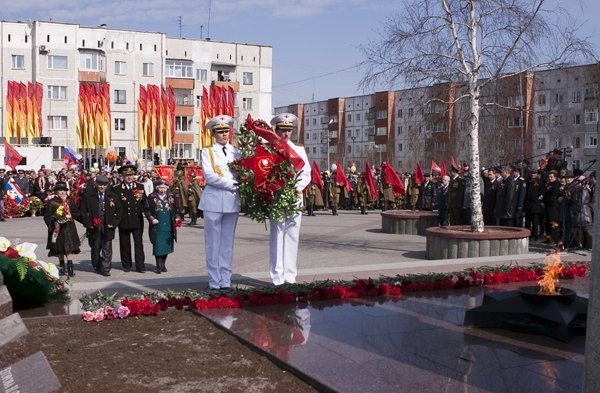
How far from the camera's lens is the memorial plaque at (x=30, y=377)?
165 inches

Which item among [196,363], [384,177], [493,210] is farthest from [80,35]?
[196,363]

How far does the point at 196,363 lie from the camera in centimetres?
550

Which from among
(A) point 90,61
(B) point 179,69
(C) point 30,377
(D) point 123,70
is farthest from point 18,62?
(C) point 30,377

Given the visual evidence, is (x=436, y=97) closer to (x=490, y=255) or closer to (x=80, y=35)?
(x=490, y=255)

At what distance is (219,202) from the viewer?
8.11 meters

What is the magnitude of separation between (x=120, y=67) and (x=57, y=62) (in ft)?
17.0

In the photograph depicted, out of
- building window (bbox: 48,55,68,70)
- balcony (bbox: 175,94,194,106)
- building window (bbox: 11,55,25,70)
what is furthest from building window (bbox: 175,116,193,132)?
building window (bbox: 11,55,25,70)

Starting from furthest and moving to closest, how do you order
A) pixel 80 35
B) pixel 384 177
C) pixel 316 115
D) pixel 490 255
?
pixel 316 115 < pixel 80 35 < pixel 384 177 < pixel 490 255

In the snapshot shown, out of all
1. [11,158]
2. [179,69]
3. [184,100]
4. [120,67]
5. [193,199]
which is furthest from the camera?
[184,100]

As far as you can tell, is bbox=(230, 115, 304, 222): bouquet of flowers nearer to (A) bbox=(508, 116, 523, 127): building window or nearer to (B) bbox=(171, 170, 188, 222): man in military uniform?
(B) bbox=(171, 170, 188, 222): man in military uniform

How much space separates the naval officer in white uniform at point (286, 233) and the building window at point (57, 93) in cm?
5242

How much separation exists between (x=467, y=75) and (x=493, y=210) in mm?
4509

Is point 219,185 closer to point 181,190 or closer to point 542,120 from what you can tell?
point 542,120

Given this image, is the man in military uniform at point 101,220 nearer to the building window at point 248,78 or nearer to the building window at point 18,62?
the building window at point 18,62
